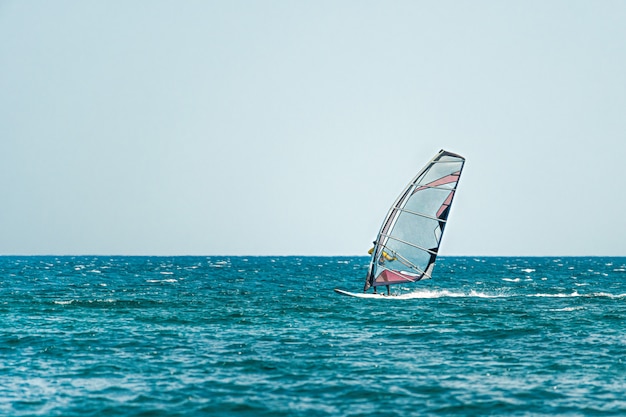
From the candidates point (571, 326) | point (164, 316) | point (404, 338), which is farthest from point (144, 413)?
point (571, 326)

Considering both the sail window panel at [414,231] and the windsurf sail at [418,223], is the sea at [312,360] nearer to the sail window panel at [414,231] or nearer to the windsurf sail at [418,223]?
the windsurf sail at [418,223]

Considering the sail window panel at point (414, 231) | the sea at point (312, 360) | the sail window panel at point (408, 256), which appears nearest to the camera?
the sea at point (312, 360)

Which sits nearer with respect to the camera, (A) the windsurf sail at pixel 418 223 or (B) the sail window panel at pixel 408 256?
(A) the windsurf sail at pixel 418 223

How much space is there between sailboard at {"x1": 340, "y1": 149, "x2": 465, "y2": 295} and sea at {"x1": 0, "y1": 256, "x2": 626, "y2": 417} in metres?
3.07

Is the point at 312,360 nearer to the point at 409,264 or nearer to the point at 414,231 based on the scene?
the point at 414,231

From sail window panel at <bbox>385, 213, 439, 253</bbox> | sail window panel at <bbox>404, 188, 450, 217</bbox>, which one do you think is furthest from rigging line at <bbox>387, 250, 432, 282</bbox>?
sail window panel at <bbox>404, 188, 450, 217</bbox>

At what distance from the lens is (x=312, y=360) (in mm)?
25172

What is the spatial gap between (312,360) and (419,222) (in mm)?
20916

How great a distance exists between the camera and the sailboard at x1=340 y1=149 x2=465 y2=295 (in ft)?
143

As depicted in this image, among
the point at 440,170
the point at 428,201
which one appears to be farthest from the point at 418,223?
the point at 440,170

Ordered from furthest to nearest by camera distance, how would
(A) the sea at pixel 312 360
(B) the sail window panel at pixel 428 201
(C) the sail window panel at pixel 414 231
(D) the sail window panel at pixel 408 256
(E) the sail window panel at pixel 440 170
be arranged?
(D) the sail window panel at pixel 408 256 < (C) the sail window panel at pixel 414 231 < (B) the sail window panel at pixel 428 201 < (E) the sail window panel at pixel 440 170 < (A) the sea at pixel 312 360

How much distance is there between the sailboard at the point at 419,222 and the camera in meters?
43.4

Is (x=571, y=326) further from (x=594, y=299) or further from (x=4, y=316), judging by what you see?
(x=4, y=316)

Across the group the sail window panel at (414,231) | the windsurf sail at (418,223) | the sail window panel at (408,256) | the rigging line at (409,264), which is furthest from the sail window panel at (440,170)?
the rigging line at (409,264)
